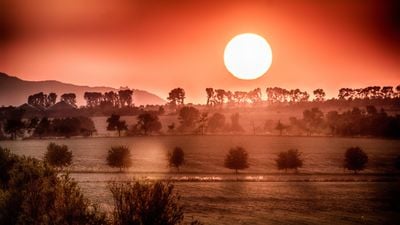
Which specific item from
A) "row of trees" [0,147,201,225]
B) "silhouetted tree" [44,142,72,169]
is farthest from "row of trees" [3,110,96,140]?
"row of trees" [0,147,201,225]

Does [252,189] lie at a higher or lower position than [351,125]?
lower

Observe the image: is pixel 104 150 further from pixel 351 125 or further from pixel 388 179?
pixel 351 125

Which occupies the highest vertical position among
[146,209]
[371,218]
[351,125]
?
[351,125]

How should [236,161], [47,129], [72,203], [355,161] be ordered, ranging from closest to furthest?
[72,203] < [355,161] < [236,161] < [47,129]

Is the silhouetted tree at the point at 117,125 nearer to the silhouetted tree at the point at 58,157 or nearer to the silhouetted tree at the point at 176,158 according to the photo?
the silhouetted tree at the point at 58,157

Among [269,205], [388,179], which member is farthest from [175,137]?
[269,205]

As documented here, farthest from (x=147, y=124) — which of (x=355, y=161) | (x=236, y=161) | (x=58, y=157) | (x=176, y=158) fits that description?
(x=355, y=161)

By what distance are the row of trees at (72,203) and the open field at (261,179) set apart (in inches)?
73.3

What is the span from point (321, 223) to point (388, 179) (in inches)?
1889

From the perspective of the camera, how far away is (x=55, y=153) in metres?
117

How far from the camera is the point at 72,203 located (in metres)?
37.1

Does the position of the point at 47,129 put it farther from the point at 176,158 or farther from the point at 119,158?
the point at 176,158

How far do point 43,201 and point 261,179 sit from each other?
197 ft

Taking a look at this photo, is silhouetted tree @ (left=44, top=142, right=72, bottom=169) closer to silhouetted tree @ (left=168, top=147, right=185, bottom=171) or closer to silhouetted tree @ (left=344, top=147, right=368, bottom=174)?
silhouetted tree @ (left=168, top=147, right=185, bottom=171)
